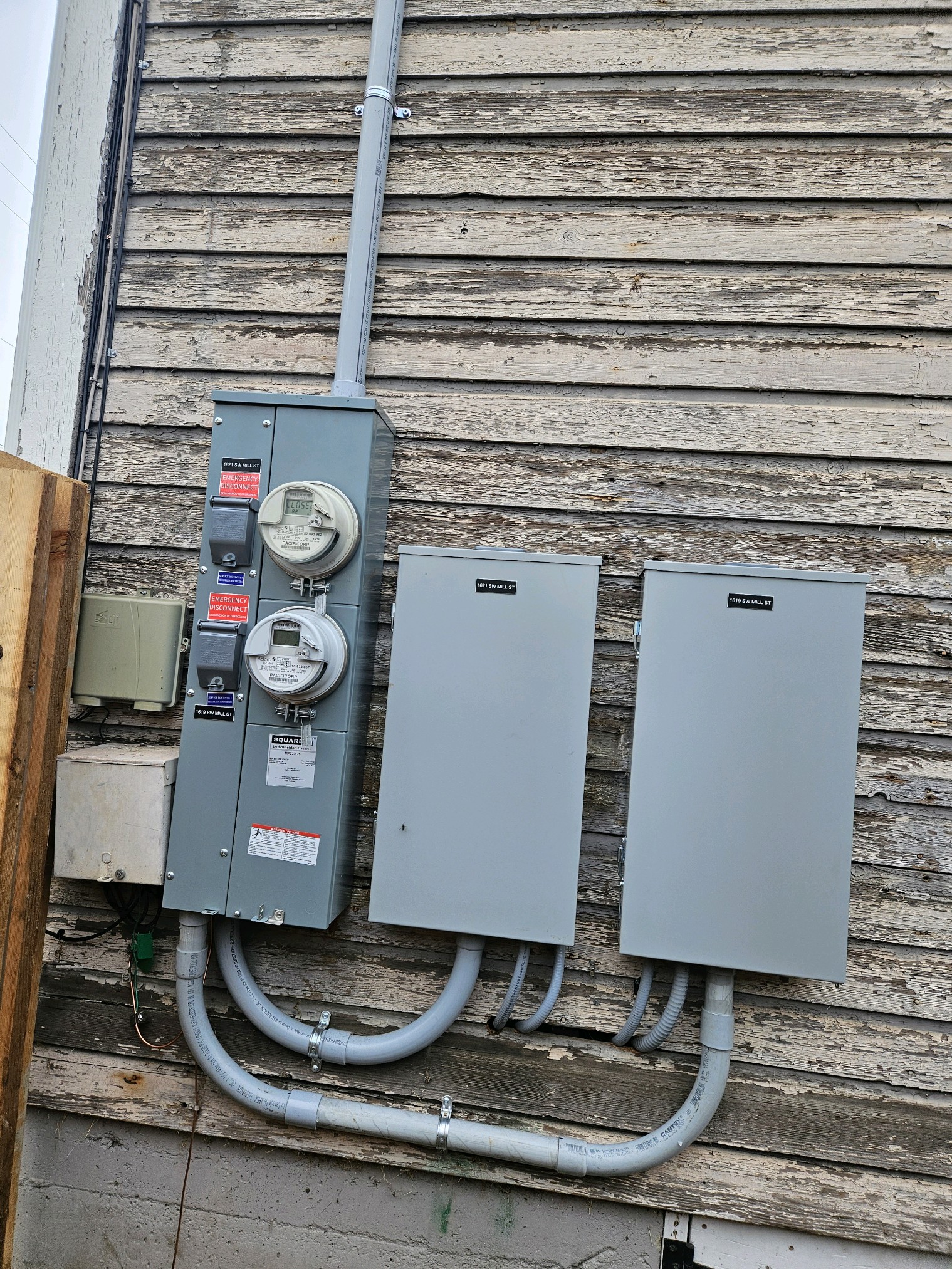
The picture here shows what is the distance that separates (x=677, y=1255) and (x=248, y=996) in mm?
1322

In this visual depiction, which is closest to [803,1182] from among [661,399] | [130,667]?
[661,399]

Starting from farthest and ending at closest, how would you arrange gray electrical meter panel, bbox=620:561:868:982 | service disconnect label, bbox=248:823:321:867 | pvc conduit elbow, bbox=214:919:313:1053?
1. pvc conduit elbow, bbox=214:919:313:1053
2. service disconnect label, bbox=248:823:321:867
3. gray electrical meter panel, bbox=620:561:868:982

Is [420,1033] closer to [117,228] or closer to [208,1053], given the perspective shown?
[208,1053]

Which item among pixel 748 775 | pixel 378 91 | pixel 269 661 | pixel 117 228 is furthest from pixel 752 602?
pixel 117 228

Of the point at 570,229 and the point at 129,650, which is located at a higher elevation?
the point at 570,229

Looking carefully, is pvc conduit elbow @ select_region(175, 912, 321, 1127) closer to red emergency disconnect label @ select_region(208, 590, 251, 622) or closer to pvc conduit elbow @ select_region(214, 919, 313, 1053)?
pvc conduit elbow @ select_region(214, 919, 313, 1053)

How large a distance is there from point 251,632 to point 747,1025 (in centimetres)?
165

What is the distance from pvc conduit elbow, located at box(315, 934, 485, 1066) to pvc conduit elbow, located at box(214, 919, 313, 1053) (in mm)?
79

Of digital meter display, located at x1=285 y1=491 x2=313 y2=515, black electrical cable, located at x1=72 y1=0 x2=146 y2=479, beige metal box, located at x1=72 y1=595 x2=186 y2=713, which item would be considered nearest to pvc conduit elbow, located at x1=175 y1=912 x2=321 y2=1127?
beige metal box, located at x1=72 y1=595 x2=186 y2=713

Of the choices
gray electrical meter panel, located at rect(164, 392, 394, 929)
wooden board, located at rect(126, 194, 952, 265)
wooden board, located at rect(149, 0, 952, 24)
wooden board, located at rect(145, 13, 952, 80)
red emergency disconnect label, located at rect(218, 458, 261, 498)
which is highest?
wooden board, located at rect(149, 0, 952, 24)

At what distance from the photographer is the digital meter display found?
1847 millimetres

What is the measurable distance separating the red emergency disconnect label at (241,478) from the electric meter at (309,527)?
8cm

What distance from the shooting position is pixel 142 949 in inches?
82.8

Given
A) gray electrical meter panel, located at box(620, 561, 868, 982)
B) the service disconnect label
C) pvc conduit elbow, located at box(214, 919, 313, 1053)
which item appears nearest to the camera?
gray electrical meter panel, located at box(620, 561, 868, 982)
